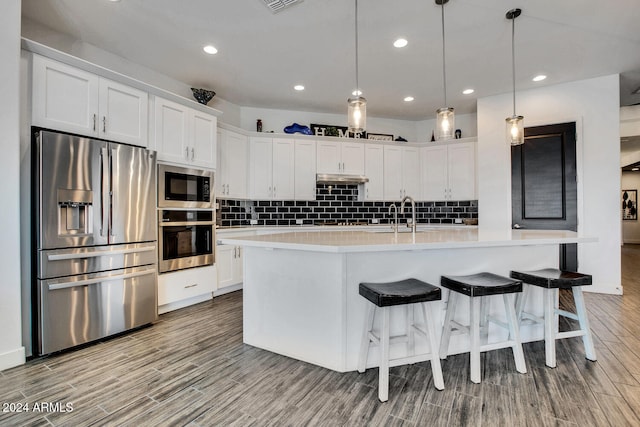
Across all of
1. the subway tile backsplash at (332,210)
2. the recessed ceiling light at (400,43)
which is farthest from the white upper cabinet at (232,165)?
the recessed ceiling light at (400,43)

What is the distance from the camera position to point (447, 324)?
2.07 m

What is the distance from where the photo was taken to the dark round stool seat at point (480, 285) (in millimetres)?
1844

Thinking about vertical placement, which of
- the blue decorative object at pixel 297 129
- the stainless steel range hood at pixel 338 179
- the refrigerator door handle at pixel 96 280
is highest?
the blue decorative object at pixel 297 129

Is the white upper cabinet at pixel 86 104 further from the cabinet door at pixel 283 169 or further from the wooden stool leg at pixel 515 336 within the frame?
the wooden stool leg at pixel 515 336

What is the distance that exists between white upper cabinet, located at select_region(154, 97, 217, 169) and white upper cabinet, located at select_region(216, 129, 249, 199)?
0.48 meters

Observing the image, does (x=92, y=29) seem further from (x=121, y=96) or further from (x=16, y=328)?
(x=16, y=328)

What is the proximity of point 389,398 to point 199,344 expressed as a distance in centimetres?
155

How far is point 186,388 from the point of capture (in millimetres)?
1848

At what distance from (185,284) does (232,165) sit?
1.82 metres

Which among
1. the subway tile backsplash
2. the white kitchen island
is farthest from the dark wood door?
the white kitchen island

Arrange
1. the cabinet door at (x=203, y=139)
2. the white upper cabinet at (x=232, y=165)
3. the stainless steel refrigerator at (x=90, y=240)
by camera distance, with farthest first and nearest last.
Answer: the white upper cabinet at (x=232, y=165), the cabinet door at (x=203, y=139), the stainless steel refrigerator at (x=90, y=240)

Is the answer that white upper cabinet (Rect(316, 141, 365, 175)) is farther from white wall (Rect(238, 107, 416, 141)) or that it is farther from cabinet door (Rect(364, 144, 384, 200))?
white wall (Rect(238, 107, 416, 141))

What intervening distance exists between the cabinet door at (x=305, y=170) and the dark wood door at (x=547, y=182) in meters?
2.93

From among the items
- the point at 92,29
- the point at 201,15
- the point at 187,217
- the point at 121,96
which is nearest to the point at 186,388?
the point at 187,217
